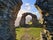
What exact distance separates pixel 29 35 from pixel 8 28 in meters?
8.52

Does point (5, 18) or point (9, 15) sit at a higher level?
point (9, 15)

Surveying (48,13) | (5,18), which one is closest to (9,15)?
(5,18)

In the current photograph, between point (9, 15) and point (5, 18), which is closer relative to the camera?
point (5, 18)

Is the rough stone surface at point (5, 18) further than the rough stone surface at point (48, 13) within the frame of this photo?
No

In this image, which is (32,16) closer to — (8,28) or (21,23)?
(21,23)

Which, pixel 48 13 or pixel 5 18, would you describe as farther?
pixel 48 13

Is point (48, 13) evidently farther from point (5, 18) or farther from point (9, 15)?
point (5, 18)

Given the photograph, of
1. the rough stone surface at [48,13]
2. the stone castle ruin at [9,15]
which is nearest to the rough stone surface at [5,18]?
the stone castle ruin at [9,15]

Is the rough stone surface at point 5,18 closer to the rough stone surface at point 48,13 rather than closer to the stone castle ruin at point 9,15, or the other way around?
the stone castle ruin at point 9,15

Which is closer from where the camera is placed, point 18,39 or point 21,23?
point 18,39

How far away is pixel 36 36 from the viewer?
14898 millimetres

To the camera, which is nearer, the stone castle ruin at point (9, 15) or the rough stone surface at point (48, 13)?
the stone castle ruin at point (9, 15)

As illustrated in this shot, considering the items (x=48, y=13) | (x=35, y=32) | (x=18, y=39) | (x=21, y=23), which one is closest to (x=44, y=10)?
(x=48, y=13)

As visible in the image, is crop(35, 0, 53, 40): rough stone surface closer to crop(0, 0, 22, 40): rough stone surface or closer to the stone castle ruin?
the stone castle ruin
